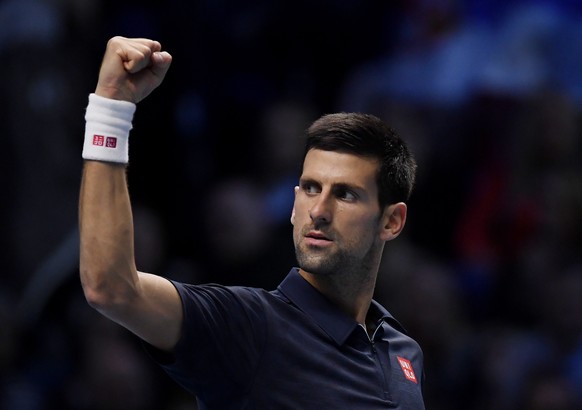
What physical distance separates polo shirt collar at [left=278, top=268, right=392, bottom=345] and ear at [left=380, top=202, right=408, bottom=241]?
1.04 feet

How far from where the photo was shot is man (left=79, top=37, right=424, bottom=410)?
3.31 m

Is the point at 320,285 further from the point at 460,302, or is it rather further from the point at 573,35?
the point at 573,35

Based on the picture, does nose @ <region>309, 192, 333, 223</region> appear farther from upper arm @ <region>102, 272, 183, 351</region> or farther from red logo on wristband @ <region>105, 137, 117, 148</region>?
red logo on wristband @ <region>105, 137, 117, 148</region>

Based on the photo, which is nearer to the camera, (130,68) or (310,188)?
(130,68)

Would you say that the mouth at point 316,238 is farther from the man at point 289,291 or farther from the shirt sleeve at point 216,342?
the shirt sleeve at point 216,342

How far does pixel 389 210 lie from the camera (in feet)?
13.5

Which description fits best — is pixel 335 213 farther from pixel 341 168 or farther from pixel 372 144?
pixel 372 144

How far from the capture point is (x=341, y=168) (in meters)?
3.95

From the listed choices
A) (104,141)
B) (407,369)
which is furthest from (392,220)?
(104,141)

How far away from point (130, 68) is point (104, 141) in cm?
21

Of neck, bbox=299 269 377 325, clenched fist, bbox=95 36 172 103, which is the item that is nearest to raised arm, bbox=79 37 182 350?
clenched fist, bbox=95 36 172 103

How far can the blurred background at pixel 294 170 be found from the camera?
6.87 m

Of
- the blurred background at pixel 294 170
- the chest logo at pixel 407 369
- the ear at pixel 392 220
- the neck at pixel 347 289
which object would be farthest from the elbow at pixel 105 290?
the blurred background at pixel 294 170

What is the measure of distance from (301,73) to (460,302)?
1.88m
